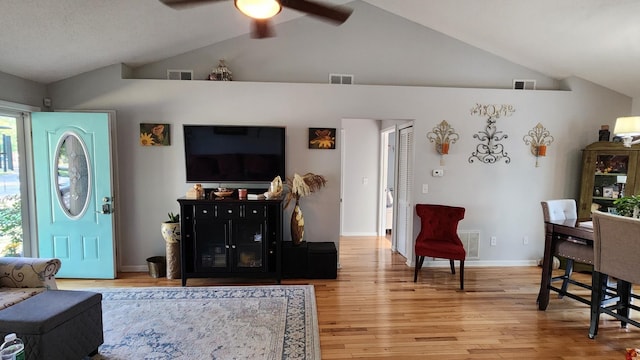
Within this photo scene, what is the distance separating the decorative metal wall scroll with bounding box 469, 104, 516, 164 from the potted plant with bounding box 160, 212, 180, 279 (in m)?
3.98

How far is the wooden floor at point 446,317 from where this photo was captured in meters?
2.54

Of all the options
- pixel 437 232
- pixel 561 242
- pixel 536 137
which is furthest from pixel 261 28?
pixel 536 137

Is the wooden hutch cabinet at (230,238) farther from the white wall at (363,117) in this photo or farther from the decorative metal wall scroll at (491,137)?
the decorative metal wall scroll at (491,137)

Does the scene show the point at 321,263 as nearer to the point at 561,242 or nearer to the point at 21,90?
the point at 561,242

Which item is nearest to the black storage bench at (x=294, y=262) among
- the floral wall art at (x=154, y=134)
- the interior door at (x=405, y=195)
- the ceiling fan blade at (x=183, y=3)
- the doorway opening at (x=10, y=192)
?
the interior door at (x=405, y=195)

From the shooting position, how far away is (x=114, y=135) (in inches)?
156

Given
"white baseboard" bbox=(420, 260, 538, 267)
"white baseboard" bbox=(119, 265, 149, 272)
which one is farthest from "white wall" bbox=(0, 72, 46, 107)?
"white baseboard" bbox=(420, 260, 538, 267)

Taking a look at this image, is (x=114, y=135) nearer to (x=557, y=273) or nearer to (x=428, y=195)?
(x=428, y=195)

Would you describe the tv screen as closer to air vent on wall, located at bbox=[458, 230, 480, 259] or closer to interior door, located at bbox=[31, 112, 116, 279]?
interior door, located at bbox=[31, 112, 116, 279]

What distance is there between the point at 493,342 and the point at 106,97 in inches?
195

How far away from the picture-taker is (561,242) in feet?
Answer: 10.2

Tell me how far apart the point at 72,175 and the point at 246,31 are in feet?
9.22

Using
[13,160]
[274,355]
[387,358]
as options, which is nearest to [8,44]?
[13,160]

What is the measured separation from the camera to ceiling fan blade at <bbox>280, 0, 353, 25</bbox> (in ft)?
6.38
